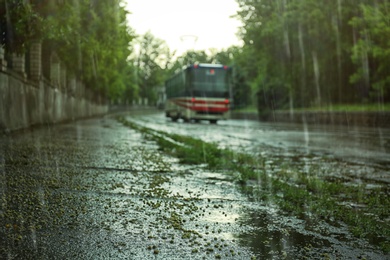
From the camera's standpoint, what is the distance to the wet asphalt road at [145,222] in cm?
292

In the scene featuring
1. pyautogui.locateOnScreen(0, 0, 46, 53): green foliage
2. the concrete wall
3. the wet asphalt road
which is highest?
pyautogui.locateOnScreen(0, 0, 46, 53): green foliage

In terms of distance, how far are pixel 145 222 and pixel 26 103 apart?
11769 mm

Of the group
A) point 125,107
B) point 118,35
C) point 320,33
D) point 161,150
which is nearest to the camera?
point 161,150

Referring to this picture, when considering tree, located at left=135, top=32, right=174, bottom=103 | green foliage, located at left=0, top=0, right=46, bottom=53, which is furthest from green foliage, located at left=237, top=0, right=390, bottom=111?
tree, located at left=135, top=32, right=174, bottom=103

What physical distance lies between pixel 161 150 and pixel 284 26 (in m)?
24.0

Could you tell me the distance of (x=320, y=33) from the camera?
29.9m

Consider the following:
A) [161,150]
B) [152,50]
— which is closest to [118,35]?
[161,150]

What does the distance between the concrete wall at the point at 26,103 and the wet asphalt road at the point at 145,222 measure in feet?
19.6

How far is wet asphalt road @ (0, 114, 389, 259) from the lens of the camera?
9.57 feet

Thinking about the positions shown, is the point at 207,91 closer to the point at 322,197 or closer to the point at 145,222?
the point at 322,197

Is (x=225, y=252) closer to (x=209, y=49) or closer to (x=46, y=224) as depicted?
(x=46, y=224)

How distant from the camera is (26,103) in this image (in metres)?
14.3

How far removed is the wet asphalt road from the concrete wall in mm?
5964

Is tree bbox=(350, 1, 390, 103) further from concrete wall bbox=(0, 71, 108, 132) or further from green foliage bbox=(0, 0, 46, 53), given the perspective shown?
green foliage bbox=(0, 0, 46, 53)
